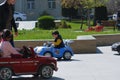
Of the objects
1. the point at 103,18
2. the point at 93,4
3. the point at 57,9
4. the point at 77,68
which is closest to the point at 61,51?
the point at 77,68

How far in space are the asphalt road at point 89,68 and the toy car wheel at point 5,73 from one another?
2.63ft

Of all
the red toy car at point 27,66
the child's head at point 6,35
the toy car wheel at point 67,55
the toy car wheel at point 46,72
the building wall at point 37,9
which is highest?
the child's head at point 6,35

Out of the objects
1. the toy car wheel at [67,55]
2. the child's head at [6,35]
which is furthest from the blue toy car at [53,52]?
the child's head at [6,35]

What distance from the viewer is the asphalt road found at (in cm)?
1267

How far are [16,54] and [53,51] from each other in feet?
18.2

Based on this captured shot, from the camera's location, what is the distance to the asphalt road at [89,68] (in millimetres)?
Answer: 12672

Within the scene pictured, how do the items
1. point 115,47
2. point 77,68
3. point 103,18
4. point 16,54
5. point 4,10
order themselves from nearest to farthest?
point 16,54 < point 4,10 < point 77,68 < point 115,47 < point 103,18

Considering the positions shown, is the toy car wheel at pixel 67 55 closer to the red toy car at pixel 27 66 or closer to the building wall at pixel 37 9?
the red toy car at pixel 27 66

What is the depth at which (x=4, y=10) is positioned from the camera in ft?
42.1

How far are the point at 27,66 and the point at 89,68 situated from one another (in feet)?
10.8

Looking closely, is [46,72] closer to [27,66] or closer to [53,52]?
[27,66]

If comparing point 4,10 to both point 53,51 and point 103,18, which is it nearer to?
point 53,51

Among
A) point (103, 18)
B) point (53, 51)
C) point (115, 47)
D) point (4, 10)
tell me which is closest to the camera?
point (4, 10)

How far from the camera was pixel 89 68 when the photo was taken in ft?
48.4
